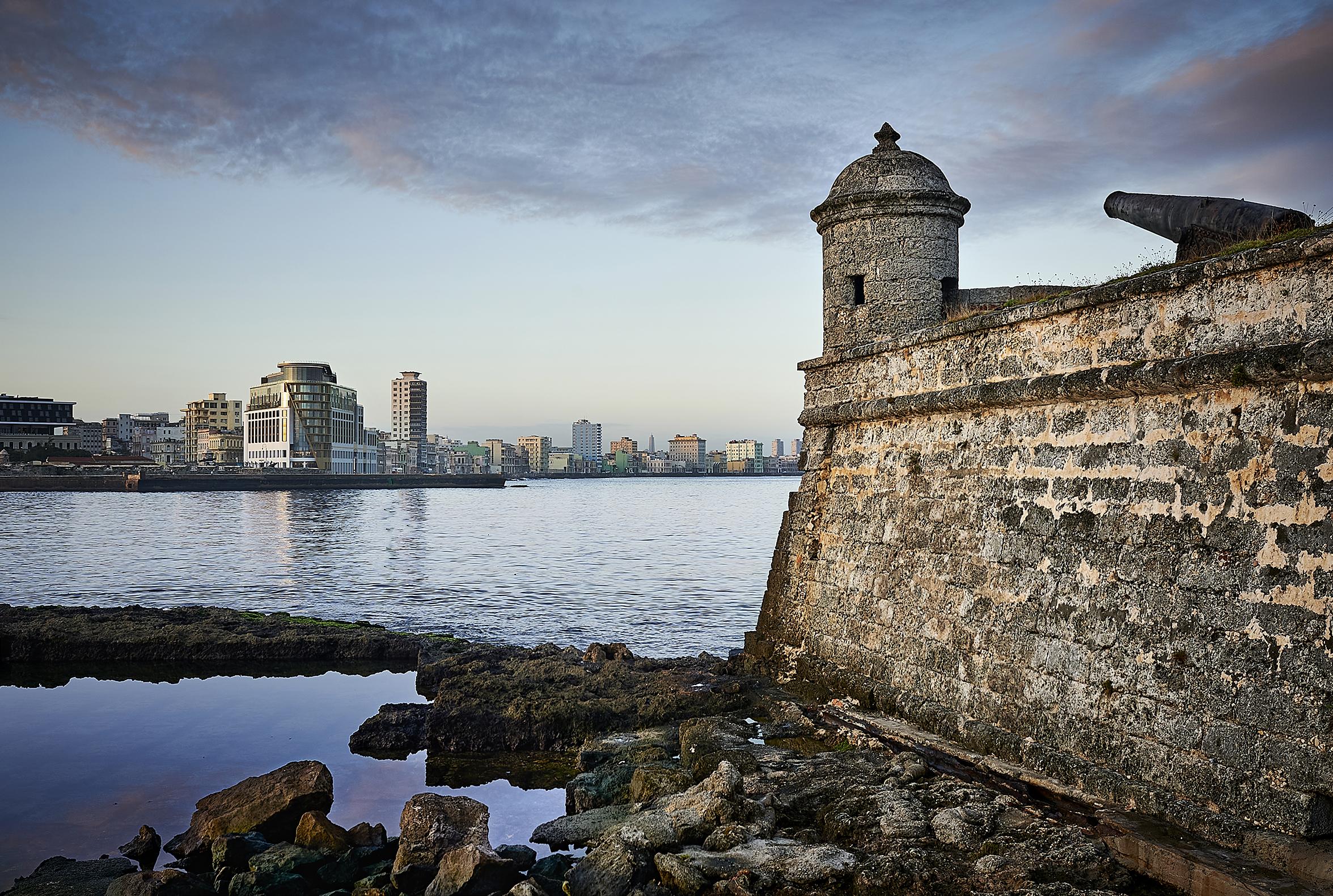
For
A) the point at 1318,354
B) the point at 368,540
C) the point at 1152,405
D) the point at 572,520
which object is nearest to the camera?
the point at 1318,354

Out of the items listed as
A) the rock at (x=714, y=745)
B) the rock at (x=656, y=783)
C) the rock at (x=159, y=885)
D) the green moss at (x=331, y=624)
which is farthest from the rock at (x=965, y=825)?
the green moss at (x=331, y=624)

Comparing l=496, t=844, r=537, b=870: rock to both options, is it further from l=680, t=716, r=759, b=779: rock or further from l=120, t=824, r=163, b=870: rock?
l=120, t=824, r=163, b=870: rock

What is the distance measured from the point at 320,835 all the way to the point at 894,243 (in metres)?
7.55

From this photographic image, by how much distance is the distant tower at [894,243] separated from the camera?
32.0 ft

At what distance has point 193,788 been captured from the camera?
805 cm

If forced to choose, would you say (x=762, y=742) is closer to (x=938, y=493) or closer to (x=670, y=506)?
(x=938, y=493)

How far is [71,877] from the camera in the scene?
5820 millimetres

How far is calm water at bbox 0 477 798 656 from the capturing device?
18.7 m

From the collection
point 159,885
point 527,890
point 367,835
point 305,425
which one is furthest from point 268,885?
point 305,425

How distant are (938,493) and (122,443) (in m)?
197

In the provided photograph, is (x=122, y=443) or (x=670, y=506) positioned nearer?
(x=670, y=506)

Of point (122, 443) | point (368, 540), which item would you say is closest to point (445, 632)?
point (368, 540)

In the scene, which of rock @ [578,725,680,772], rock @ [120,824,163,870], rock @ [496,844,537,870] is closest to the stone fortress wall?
rock @ [578,725,680,772]

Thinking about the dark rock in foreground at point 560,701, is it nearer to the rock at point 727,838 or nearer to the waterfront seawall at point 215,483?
the rock at point 727,838
